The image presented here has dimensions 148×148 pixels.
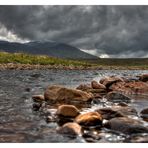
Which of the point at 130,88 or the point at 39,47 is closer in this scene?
the point at 130,88

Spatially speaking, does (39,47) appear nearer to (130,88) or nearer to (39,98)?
(130,88)

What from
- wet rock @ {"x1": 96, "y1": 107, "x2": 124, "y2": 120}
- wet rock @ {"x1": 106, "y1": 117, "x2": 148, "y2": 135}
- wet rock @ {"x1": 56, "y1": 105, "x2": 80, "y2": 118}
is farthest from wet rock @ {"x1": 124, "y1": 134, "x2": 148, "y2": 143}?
wet rock @ {"x1": 56, "y1": 105, "x2": 80, "y2": 118}

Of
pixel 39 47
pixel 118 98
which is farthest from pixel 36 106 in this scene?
pixel 39 47

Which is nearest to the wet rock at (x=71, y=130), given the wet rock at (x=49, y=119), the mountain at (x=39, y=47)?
the wet rock at (x=49, y=119)

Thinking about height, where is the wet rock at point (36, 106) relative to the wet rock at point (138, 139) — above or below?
above

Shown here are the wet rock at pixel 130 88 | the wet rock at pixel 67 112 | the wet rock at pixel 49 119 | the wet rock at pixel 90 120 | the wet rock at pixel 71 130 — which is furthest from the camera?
the wet rock at pixel 130 88

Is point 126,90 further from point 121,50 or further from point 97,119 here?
point 97,119

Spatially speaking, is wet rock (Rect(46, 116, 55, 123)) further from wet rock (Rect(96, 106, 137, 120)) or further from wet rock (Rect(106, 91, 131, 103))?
wet rock (Rect(106, 91, 131, 103))

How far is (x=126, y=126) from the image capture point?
33.4ft

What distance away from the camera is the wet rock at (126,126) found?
9.98 m

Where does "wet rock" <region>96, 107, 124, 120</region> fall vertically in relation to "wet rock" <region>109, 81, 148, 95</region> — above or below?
below

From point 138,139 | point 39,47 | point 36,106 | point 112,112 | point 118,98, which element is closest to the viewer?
point 138,139

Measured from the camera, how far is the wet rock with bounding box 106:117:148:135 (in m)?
9.98

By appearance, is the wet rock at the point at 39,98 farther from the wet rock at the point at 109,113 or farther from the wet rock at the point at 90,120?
the wet rock at the point at 90,120
